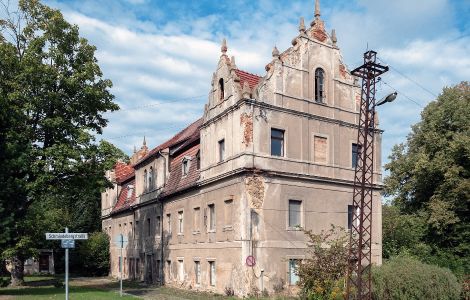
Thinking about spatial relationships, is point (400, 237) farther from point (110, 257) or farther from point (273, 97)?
point (110, 257)

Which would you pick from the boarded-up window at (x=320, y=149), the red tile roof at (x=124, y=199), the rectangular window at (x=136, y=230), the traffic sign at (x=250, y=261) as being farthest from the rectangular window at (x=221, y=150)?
the red tile roof at (x=124, y=199)

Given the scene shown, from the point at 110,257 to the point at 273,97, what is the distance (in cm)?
3037

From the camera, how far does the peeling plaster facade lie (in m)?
25.6

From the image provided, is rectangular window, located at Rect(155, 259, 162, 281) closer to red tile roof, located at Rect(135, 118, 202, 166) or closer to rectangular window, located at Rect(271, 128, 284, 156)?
red tile roof, located at Rect(135, 118, 202, 166)

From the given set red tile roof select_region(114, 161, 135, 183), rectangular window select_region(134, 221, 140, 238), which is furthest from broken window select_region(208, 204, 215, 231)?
red tile roof select_region(114, 161, 135, 183)

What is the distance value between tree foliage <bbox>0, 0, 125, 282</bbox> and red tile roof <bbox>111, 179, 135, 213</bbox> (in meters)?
14.1

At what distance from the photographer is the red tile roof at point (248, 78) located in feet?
92.9

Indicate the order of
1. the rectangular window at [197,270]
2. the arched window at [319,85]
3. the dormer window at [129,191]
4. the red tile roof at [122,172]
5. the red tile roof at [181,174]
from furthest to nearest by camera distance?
the red tile roof at [122,172], the dormer window at [129,191], the red tile roof at [181,174], the rectangular window at [197,270], the arched window at [319,85]

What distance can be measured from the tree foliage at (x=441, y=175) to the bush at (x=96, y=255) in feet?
91.5

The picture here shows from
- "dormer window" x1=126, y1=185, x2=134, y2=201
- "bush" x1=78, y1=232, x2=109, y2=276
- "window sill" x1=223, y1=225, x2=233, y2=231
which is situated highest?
"dormer window" x1=126, y1=185, x2=134, y2=201

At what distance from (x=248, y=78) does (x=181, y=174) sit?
8.77 meters

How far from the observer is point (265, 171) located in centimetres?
2583

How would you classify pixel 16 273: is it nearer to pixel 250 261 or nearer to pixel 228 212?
pixel 228 212

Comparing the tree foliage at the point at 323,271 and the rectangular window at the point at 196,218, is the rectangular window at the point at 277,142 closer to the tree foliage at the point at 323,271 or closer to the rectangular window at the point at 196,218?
the tree foliage at the point at 323,271
